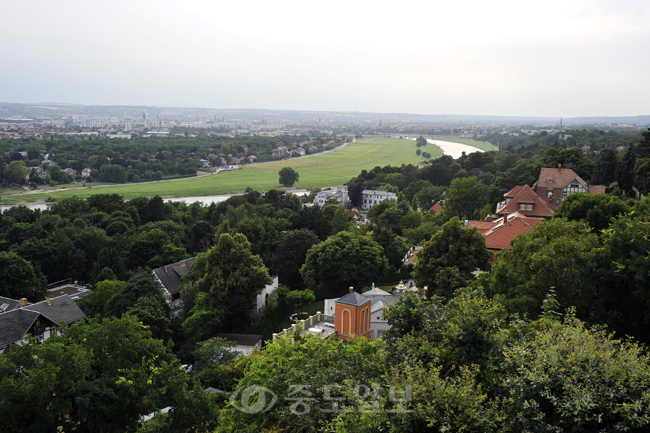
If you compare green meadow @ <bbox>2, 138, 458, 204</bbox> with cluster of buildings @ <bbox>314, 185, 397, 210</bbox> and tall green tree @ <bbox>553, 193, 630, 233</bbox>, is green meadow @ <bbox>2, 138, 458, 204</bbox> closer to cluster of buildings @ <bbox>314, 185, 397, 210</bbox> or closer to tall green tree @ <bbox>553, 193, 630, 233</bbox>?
cluster of buildings @ <bbox>314, 185, 397, 210</bbox>

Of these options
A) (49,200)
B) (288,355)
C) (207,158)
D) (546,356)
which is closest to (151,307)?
(288,355)

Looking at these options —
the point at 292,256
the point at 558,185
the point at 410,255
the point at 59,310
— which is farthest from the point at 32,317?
the point at 558,185

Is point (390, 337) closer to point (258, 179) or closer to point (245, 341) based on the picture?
point (245, 341)

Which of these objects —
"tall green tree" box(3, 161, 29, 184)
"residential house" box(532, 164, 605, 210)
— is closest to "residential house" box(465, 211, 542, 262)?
"residential house" box(532, 164, 605, 210)

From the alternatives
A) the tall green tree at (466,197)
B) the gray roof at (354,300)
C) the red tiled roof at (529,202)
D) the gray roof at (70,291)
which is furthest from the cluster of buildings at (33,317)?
the tall green tree at (466,197)

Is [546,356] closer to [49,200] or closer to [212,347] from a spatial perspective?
[212,347]

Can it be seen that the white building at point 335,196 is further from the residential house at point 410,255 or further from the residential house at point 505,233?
the residential house at point 505,233
